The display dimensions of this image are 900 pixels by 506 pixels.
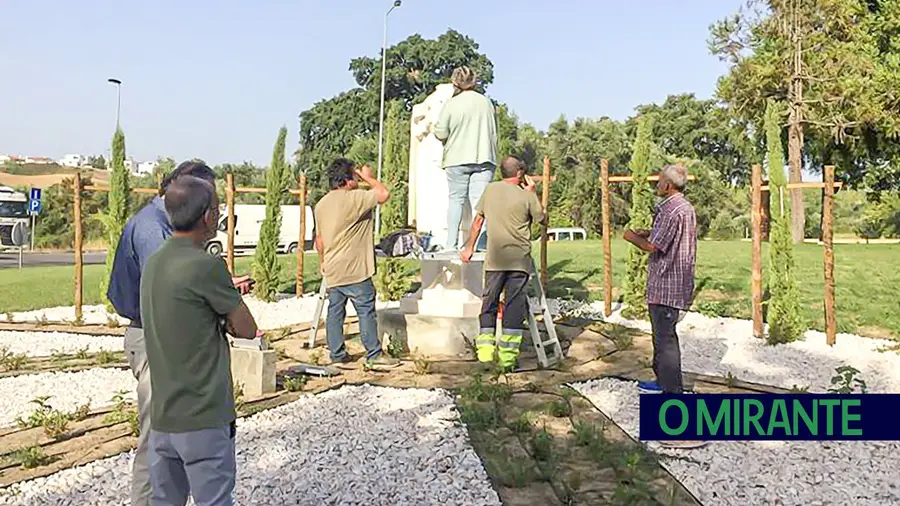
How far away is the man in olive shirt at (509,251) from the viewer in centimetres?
663

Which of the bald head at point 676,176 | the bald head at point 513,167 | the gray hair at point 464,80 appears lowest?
the bald head at point 676,176

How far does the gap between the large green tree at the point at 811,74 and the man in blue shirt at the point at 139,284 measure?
2439 cm

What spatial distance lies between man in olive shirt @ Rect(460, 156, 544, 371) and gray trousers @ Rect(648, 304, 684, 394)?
158 cm

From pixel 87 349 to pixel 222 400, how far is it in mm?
6445

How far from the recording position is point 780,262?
8.52 metres

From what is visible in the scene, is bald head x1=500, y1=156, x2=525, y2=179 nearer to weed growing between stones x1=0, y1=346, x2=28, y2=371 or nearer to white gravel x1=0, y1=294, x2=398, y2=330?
white gravel x1=0, y1=294, x2=398, y2=330

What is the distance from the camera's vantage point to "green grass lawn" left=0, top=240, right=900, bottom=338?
1064cm

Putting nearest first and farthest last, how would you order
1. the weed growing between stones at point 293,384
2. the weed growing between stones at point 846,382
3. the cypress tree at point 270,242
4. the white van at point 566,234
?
the weed growing between stones at point 846,382 < the weed growing between stones at point 293,384 < the cypress tree at point 270,242 < the white van at point 566,234

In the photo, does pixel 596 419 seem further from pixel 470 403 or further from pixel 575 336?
pixel 575 336

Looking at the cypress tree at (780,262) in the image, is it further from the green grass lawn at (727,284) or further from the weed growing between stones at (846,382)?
the weed growing between stones at (846,382)

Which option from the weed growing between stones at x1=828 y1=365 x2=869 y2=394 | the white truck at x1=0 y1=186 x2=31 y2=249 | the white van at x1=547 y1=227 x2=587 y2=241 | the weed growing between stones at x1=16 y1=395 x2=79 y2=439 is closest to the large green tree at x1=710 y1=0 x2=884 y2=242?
the white van at x1=547 y1=227 x2=587 y2=241

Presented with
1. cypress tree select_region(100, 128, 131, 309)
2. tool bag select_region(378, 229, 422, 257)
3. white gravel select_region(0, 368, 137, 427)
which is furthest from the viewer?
cypress tree select_region(100, 128, 131, 309)

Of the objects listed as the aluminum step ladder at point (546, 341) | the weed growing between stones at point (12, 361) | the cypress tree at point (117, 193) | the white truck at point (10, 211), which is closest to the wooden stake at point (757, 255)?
the aluminum step ladder at point (546, 341)

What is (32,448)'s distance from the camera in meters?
4.62
